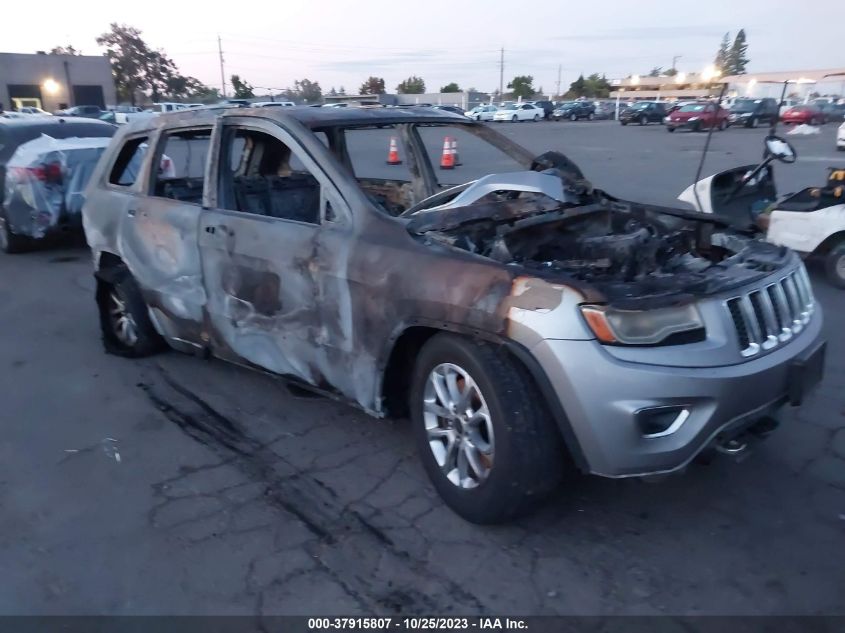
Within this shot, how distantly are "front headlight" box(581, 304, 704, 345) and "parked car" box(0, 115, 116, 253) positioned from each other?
25.6ft

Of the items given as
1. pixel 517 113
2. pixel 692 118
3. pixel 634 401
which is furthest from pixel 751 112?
pixel 634 401

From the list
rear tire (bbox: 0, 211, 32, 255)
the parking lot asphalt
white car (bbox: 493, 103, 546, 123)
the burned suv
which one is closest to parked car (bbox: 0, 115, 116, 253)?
rear tire (bbox: 0, 211, 32, 255)

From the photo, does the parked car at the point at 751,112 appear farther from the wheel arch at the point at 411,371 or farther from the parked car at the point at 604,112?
the wheel arch at the point at 411,371

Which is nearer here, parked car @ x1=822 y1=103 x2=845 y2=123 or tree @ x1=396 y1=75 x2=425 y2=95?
parked car @ x1=822 y1=103 x2=845 y2=123

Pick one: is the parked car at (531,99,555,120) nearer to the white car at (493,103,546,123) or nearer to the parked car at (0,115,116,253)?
the white car at (493,103,546,123)

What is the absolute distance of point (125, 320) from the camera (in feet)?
17.4

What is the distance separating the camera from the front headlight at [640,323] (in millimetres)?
2688

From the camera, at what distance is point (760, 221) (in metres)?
7.52

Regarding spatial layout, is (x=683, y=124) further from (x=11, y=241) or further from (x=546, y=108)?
(x=11, y=241)

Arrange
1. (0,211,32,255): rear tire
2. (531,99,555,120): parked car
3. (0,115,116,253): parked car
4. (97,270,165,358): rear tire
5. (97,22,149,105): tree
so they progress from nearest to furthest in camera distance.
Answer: (97,270,165,358): rear tire → (0,115,116,253): parked car → (0,211,32,255): rear tire → (531,99,555,120): parked car → (97,22,149,105): tree

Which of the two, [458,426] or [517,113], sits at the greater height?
[458,426]

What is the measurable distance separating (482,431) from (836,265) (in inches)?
218

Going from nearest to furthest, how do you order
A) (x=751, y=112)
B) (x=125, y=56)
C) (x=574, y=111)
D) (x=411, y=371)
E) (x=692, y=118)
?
1. (x=411, y=371)
2. (x=692, y=118)
3. (x=751, y=112)
4. (x=574, y=111)
5. (x=125, y=56)

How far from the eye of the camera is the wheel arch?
2.76 meters
